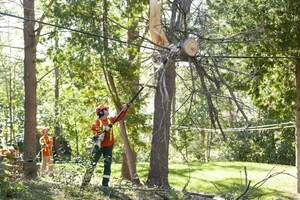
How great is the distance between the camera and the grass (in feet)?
23.0

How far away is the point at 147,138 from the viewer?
12953 mm

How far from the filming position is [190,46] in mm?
6012

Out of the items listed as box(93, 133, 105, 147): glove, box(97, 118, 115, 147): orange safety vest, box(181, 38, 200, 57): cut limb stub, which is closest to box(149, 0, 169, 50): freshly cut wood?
box(181, 38, 200, 57): cut limb stub

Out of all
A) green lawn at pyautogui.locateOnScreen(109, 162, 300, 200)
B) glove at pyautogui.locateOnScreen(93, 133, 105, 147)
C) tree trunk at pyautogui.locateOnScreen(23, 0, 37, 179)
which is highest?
tree trunk at pyautogui.locateOnScreen(23, 0, 37, 179)

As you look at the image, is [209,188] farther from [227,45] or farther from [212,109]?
[212,109]

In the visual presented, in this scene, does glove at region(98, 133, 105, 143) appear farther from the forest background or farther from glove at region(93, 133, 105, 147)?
the forest background

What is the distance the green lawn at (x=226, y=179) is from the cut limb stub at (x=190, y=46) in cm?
484

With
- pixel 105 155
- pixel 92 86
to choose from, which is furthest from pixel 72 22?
pixel 105 155

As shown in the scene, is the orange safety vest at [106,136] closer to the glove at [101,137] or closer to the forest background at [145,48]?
the glove at [101,137]

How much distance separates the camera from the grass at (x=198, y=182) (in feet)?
23.0

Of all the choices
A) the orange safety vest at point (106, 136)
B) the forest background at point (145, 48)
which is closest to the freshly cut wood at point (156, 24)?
the forest background at point (145, 48)

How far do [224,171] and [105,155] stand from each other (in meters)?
7.44

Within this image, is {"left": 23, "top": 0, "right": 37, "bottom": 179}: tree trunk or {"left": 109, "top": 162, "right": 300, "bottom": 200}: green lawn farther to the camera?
{"left": 109, "top": 162, "right": 300, "bottom": 200}: green lawn

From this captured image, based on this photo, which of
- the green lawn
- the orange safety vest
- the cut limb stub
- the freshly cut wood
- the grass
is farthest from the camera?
the green lawn
